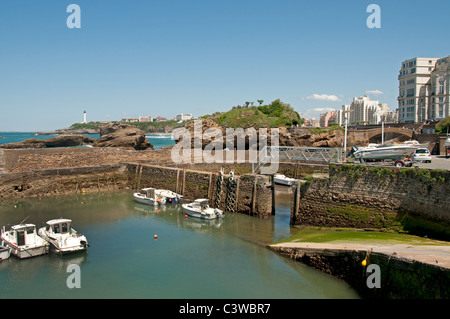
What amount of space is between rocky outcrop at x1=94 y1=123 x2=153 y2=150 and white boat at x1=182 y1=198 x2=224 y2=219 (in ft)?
117

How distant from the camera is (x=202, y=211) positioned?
2231cm

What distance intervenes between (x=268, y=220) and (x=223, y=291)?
9.52m

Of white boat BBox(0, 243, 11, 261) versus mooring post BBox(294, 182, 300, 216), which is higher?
mooring post BBox(294, 182, 300, 216)

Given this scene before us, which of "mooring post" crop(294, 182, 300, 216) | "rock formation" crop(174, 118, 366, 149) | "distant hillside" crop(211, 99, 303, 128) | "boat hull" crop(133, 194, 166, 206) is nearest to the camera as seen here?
"mooring post" crop(294, 182, 300, 216)

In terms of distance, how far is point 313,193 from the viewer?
18531mm

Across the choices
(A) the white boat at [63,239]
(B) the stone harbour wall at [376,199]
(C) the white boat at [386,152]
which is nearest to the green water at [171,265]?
(A) the white boat at [63,239]

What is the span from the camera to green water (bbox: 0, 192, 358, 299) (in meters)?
12.3

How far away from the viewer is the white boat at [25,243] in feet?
50.4

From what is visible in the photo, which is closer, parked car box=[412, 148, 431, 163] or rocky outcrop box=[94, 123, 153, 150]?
parked car box=[412, 148, 431, 163]

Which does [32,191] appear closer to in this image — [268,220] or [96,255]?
[96,255]

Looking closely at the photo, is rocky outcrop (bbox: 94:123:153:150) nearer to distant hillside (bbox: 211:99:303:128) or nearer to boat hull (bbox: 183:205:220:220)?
distant hillside (bbox: 211:99:303:128)

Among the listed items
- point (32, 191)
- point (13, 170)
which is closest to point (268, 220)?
point (32, 191)

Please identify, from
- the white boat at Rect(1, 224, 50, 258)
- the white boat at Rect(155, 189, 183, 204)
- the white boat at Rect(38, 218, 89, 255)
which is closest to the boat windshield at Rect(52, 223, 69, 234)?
the white boat at Rect(38, 218, 89, 255)

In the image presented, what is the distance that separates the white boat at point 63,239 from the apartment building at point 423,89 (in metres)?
66.2
